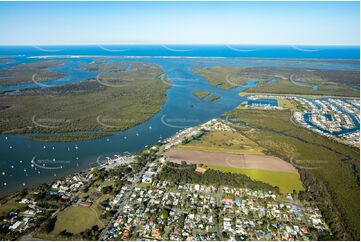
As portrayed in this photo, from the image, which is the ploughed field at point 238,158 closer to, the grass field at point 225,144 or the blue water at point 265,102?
Answer: the grass field at point 225,144

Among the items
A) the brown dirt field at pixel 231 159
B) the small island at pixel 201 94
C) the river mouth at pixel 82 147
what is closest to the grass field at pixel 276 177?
the brown dirt field at pixel 231 159

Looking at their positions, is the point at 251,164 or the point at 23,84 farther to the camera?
the point at 23,84

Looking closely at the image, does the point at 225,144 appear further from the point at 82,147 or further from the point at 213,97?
the point at 213,97

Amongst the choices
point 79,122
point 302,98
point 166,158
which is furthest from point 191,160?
point 302,98

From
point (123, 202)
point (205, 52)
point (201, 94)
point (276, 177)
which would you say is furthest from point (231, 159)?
point (205, 52)

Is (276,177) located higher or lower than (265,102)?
lower

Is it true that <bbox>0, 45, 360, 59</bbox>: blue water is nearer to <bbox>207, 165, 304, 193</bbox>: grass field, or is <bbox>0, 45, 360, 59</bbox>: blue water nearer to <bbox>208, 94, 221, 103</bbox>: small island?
<bbox>208, 94, 221, 103</bbox>: small island

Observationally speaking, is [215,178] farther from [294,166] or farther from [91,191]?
[91,191]
